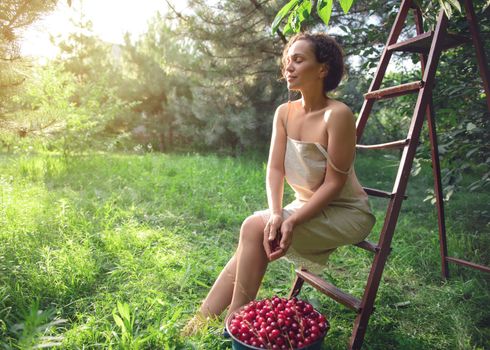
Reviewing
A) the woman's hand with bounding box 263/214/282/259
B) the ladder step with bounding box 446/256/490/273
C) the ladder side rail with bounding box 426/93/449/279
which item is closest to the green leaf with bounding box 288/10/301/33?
the woman's hand with bounding box 263/214/282/259

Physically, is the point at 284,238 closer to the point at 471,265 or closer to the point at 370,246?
the point at 370,246

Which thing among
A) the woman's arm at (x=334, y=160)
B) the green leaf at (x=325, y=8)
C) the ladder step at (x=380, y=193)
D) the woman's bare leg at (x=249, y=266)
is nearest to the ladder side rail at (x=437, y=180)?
the ladder step at (x=380, y=193)

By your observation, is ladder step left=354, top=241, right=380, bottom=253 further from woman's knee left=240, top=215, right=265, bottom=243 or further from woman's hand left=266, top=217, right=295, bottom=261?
woman's knee left=240, top=215, right=265, bottom=243

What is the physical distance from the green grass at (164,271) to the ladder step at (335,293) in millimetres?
212

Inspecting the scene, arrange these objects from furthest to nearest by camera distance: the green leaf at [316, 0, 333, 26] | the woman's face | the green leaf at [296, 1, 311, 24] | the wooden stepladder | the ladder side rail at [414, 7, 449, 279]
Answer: the ladder side rail at [414, 7, 449, 279] → the woman's face → the wooden stepladder → the green leaf at [296, 1, 311, 24] → the green leaf at [316, 0, 333, 26]

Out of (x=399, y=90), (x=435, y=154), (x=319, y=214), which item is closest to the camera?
(x=319, y=214)

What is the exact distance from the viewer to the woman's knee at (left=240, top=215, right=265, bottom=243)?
1.78 meters

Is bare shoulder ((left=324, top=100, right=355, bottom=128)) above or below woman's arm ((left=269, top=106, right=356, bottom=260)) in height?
above

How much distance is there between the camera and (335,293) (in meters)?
1.83

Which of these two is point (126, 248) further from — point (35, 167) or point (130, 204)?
point (35, 167)

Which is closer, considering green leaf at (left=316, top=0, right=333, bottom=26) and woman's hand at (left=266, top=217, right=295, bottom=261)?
green leaf at (left=316, top=0, right=333, bottom=26)

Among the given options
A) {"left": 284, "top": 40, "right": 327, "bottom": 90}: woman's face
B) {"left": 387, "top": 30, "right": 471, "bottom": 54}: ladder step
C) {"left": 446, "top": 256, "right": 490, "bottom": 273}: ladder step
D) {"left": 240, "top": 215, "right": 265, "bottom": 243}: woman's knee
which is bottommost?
{"left": 446, "top": 256, "right": 490, "bottom": 273}: ladder step

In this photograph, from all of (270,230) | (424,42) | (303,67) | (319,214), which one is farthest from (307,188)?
(424,42)

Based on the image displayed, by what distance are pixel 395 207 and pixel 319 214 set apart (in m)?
0.33
